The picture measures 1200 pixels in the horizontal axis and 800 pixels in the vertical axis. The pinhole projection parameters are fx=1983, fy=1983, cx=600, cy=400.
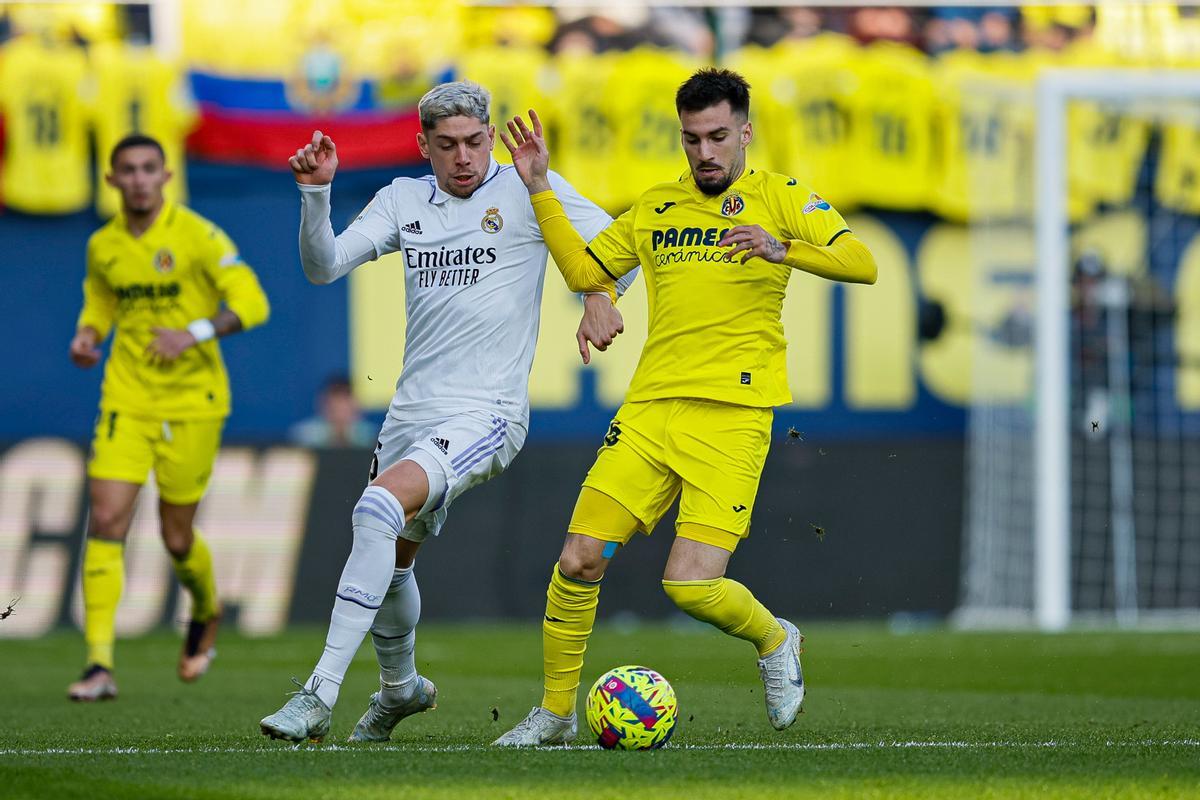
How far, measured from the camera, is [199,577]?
32.2ft

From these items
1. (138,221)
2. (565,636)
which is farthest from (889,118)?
(565,636)

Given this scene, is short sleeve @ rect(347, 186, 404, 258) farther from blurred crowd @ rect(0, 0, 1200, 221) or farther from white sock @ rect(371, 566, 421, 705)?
blurred crowd @ rect(0, 0, 1200, 221)

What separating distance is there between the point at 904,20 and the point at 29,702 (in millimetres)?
12268

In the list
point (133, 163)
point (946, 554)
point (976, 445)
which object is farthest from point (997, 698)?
point (976, 445)

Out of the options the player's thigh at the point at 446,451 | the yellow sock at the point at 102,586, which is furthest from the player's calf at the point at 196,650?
the player's thigh at the point at 446,451

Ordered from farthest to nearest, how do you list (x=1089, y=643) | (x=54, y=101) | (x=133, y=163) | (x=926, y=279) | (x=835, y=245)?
(x=926, y=279), (x=54, y=101), (x=1089, y=643), (x=133, y=163), (x=835, y=245)

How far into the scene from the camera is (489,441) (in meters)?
6.53

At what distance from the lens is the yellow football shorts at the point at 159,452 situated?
30.3ft

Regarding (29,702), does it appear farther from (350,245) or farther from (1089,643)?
(1089,643)

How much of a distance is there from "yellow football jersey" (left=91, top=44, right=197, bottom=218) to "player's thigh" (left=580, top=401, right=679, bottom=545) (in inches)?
453

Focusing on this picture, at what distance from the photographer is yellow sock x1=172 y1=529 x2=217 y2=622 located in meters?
9.72

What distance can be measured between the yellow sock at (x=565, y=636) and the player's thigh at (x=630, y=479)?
19 cm

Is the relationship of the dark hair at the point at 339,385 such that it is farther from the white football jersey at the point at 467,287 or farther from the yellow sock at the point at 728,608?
the yellow sock at the point at 728,608

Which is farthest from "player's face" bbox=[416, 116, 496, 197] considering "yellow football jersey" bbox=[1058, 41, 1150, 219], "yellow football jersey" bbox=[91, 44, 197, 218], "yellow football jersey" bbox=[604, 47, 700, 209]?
"yellow football jersey" bbox=[1058, 41, 1150, 219]
